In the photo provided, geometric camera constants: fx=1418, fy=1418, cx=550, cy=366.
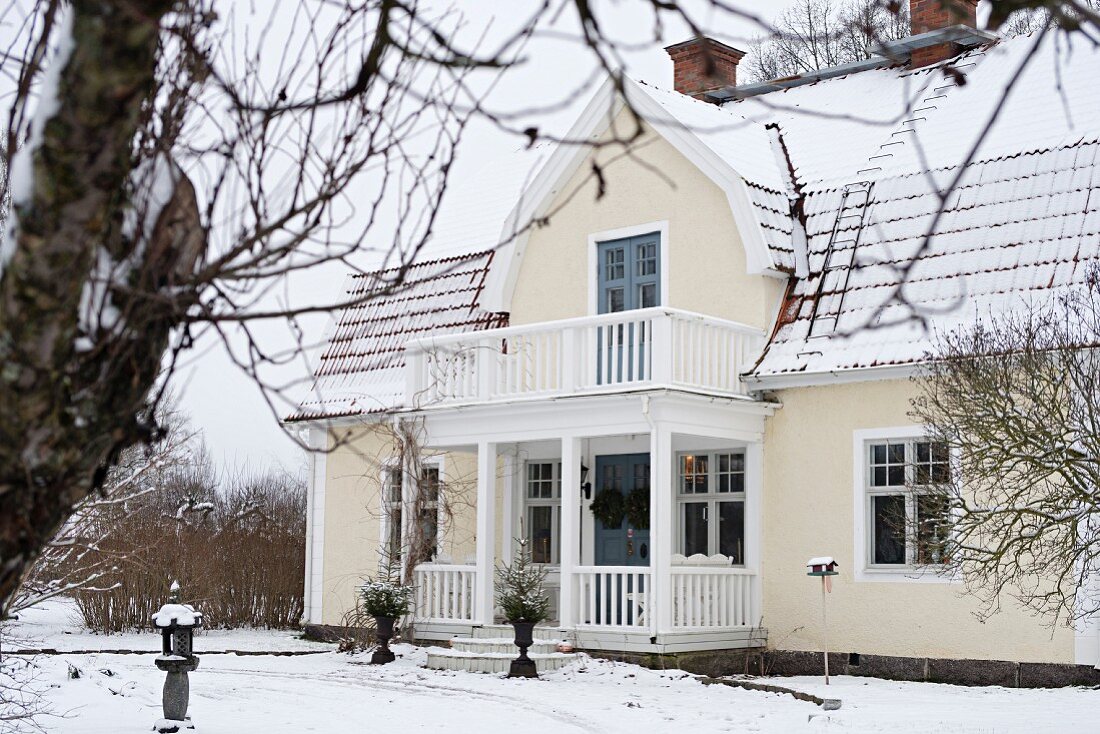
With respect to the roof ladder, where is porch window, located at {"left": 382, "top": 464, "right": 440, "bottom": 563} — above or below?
below

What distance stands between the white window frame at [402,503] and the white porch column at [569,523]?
8.04 ft

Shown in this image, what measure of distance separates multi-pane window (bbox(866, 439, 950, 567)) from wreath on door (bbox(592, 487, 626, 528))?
355cm

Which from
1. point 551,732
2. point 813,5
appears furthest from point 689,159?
point 813,5

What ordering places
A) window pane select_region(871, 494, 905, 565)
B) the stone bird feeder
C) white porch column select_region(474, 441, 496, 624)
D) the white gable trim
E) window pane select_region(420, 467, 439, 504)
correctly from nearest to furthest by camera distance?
→ the stone bird feeder < window pane select_region(871, 494, 905, 565) < the white gable trim < white porch column select_region(474, 441, 496, 624) < window pane select_region(420, 467, 439, 504)

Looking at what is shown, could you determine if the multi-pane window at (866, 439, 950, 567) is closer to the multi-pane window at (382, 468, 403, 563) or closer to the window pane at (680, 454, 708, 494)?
the window pane at (680, 454, 708, 494)

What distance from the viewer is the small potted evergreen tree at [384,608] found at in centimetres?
1673

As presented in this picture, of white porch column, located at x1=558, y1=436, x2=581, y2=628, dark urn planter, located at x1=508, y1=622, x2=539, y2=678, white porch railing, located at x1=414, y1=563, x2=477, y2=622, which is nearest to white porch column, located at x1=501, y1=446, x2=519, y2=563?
white porch railing, located at x1=414, y1=563, x2=477, y2=622

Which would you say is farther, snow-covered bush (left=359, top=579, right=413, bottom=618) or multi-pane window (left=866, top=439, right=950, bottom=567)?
snow-covered bush (left=359, top=579, right=413, bottom=618)

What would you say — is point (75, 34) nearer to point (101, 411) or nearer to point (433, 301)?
point (101, 411)

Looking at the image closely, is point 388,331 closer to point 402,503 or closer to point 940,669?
point 402,503

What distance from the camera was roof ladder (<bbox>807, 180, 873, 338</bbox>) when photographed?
16.1 meters

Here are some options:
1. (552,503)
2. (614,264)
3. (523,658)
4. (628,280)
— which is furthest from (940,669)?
(614,264)

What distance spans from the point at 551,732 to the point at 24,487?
790 centimetres

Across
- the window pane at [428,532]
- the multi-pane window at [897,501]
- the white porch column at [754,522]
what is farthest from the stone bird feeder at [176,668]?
the white porch column at [754,522]
